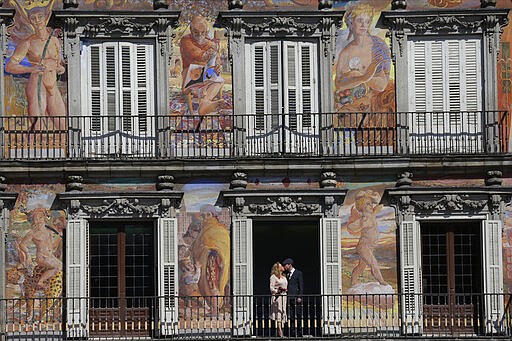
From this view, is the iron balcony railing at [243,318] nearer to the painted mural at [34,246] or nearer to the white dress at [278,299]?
the white dress at [278,299]

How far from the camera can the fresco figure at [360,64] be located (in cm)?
3178

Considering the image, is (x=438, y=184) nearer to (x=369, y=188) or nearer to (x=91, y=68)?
(x=369, y=188)

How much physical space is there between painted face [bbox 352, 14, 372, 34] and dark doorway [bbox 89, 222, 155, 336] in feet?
19.1

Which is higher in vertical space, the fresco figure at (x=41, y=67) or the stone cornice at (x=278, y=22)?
the stone cornice at (x=278, y=22)

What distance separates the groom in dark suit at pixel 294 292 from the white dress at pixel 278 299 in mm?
184

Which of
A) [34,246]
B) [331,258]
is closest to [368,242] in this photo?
[331,258]

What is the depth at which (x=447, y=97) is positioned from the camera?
31.9m

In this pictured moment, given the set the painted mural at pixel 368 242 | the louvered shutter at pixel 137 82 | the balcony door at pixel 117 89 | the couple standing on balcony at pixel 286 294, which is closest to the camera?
the couple standing on balcony at pixel 286 294

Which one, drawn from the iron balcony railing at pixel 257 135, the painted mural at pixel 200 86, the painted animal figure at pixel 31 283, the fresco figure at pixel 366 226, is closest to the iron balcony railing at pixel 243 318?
the painted animal figure at pixel 31 283

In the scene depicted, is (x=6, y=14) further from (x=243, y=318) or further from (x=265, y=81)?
(x=243, y=318)

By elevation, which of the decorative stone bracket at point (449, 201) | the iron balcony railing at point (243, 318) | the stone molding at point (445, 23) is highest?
the stone molding at point (445, 23)

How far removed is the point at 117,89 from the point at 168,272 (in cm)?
393

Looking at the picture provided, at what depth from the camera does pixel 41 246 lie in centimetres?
3120

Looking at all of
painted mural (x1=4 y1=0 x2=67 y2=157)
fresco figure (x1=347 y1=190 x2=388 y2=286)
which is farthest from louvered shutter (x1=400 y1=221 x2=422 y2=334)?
painted mural (x1=4 y1=0 x2=67 y2=157)
